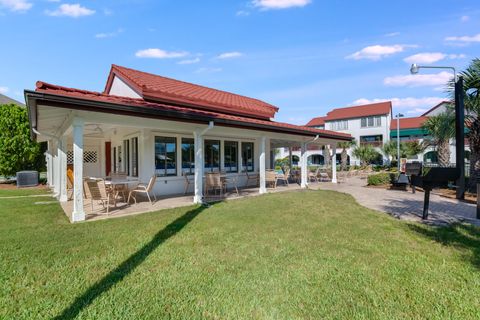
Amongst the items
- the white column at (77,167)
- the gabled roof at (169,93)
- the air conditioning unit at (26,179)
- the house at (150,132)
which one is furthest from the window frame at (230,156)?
the air conditioning unit at (26,179)

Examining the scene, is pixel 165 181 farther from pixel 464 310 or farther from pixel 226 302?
pixel 464 310

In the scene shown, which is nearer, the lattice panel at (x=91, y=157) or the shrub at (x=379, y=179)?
the shrub at (x=379, y=179)

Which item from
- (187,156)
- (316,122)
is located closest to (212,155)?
(187,156)

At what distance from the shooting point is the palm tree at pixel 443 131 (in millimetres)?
12541

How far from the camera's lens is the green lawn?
303cm

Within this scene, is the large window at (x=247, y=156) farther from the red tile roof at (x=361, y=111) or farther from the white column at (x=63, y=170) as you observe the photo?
the red tile roof at (x=361, y=111)

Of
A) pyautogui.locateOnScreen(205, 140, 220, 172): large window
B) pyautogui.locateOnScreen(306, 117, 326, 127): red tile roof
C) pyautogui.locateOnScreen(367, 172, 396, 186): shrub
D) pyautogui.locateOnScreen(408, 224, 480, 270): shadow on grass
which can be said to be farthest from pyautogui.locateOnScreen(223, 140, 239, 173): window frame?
pyautogui.locateOnScreen(306, 117, 326, 127): red tile roof

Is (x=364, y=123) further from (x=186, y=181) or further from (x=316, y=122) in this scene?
(x=186, y=181)

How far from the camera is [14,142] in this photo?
57.5ft

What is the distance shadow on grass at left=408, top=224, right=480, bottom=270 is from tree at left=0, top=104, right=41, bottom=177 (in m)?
22.2

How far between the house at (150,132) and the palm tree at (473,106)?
6.12m

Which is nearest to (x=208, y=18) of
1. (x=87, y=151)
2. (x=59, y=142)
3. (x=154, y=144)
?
(x=154, y=144)

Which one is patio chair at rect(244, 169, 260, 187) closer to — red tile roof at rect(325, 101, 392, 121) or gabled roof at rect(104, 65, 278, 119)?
gabled roof at rect(104, 65, 278, 119)

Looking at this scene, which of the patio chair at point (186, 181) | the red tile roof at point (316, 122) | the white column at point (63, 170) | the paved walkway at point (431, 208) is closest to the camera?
the paved walkway at point (431, 208)
